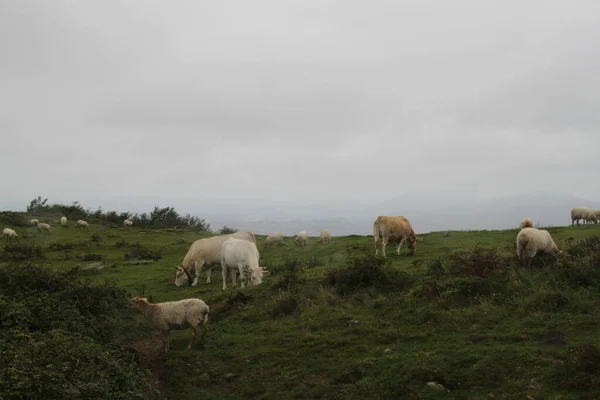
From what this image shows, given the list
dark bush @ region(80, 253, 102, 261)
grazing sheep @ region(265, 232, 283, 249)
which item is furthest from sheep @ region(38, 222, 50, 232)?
grazing sheep @ region(265, 232, 283, 249)

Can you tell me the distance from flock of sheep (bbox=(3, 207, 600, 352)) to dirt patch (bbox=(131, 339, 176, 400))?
0.39 m

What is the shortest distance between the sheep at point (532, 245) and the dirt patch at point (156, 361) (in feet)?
39.1

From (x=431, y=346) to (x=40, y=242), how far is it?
3255 cm

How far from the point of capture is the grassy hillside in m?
9.80

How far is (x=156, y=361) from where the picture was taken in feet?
41.8

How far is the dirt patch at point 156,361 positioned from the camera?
11.3 metres

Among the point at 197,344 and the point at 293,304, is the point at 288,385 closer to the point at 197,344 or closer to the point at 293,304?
the point at 197,344

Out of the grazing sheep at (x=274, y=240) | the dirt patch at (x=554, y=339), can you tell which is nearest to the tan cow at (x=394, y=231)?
the grazing sheep at (x=274, y=240)

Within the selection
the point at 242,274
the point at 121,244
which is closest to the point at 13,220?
the point at 121,244

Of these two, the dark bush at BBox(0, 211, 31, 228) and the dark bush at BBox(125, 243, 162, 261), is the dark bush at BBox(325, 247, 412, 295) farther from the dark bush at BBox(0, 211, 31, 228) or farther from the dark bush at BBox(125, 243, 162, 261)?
the dark bush at BBox(0, 211, 31, 228)

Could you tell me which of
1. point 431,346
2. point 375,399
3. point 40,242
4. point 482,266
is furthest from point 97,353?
point 40,242

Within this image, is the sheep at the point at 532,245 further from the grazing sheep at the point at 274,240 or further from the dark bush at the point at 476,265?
the grazing sheep at the point at 274,240

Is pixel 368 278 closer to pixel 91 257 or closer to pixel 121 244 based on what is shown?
pixel 91 257

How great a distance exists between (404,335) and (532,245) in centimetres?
733
